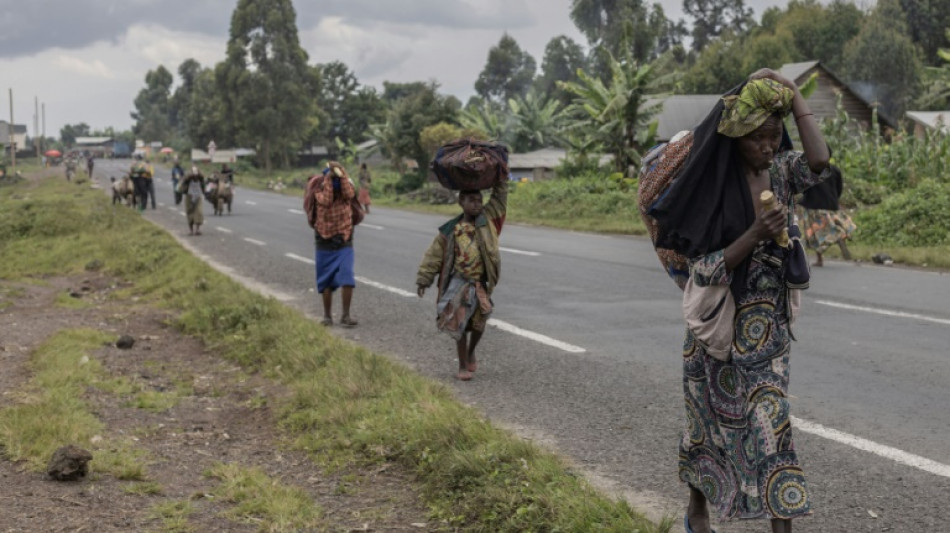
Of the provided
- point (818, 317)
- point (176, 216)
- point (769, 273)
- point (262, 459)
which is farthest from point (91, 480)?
Answer: point (176, 216)

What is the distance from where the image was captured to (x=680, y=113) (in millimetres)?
57531

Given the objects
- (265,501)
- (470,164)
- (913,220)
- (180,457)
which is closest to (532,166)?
(913,220)

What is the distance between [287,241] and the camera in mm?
21984

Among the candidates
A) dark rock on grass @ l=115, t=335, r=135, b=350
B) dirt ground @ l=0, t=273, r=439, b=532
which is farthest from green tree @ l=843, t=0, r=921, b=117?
dirt ground @ l=0, t=273, r=439, b=532

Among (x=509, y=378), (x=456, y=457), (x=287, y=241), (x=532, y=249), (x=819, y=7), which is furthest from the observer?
(x=819, y=7)

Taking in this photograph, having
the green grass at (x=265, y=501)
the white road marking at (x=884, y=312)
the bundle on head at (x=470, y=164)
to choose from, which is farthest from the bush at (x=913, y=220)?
the green grass at (x=265, y=501)

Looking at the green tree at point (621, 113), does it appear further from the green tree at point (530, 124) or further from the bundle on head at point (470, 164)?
the green tree at point (530, 124)

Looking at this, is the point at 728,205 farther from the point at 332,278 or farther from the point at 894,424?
the point at 332,278

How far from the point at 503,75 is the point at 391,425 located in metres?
123

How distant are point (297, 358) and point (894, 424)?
14.7 ft

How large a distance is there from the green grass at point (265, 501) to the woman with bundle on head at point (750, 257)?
1969 millimetres

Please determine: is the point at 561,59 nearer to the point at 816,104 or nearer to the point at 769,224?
the point at 816,104

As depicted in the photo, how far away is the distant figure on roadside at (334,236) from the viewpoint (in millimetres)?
10766

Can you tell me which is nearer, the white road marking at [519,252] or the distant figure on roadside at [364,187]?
the white road marking at [519,252]
